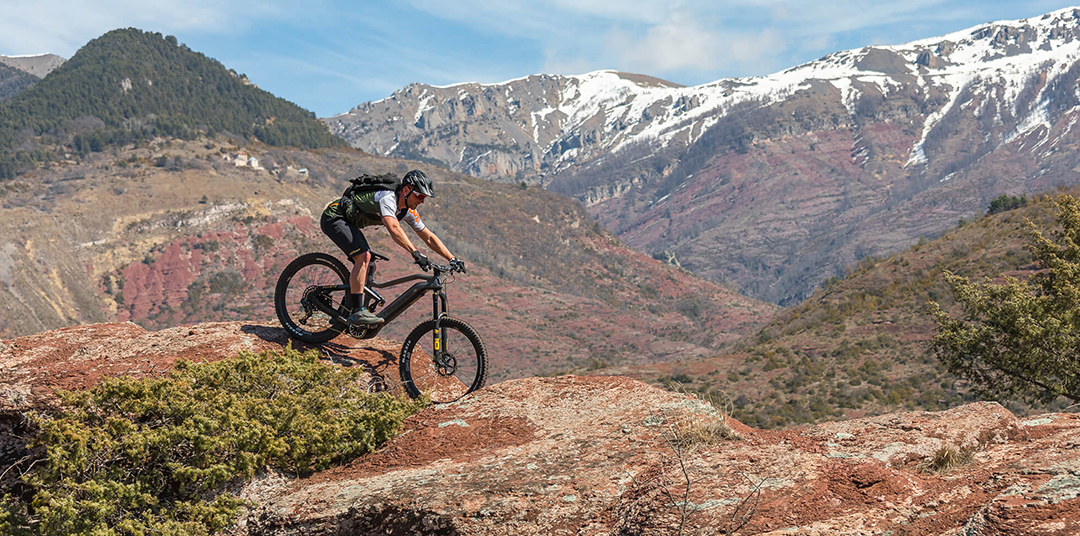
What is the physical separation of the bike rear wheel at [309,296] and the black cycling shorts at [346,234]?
0.64 meters

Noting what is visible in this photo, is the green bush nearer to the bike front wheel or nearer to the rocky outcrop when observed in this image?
the rocky outcrop

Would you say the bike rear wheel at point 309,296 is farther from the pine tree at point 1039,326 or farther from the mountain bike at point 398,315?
the pine tree at point 1039,326

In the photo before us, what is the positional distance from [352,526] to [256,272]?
329 ft

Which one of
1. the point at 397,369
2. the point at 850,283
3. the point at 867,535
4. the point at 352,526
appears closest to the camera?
the point at 867,535

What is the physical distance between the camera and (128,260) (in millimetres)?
94688

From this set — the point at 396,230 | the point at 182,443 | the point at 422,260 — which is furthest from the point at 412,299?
the point at 182,443

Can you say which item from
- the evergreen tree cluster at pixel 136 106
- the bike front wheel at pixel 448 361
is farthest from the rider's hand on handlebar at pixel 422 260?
the evergreen tree cluster at pixel 136 106

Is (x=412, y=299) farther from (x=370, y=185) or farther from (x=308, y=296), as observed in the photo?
(x=308, y=296)

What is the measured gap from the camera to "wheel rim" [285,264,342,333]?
30.0 feet

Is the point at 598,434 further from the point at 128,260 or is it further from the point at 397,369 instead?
the point at 128,260

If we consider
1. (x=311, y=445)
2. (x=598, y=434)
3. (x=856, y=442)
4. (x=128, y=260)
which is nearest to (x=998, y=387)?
(x=856, y=442)

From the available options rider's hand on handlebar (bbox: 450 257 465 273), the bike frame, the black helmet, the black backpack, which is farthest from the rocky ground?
the black helmet

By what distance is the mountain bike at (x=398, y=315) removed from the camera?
28.0 feet

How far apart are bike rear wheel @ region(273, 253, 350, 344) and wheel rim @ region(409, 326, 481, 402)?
3.49 feet
